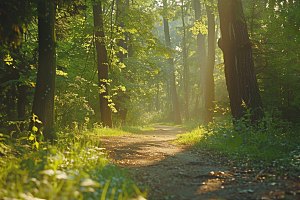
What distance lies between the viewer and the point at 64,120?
9.55 m

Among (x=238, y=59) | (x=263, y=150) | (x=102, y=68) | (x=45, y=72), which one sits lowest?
(x=263, y=150)

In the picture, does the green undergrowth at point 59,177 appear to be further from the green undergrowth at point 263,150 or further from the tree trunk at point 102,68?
the tree trunk at point 102,68

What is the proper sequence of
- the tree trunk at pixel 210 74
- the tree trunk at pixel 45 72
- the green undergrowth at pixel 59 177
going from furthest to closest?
the tree trunk at pixel 210 74, the tree trunk at pixel 45 72, the green undergrowth at pixel 59 177

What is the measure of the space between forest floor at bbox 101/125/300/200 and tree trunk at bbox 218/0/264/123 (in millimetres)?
2664

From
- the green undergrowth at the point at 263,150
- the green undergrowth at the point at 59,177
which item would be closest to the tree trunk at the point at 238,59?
the green undergrowth at the point at 263,150

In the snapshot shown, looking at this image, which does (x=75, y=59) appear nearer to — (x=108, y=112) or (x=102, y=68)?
(x=102, y=68)

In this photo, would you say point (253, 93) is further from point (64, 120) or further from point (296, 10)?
point (64, 120)

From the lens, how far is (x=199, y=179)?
14.6 ft

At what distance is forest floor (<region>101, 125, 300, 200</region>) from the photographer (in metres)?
3.37

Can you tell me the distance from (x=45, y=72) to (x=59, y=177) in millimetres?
4175

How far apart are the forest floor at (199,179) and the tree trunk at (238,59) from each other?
2.66 metres

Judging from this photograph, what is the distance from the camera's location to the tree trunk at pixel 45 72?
6176mm

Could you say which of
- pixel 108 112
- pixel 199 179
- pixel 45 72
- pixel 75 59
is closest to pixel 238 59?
pixel 199 179

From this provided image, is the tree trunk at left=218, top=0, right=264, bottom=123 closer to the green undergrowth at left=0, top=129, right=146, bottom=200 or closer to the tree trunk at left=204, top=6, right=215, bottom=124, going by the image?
the green undergrowth at left=0, top=129, right=146, bottom=200
